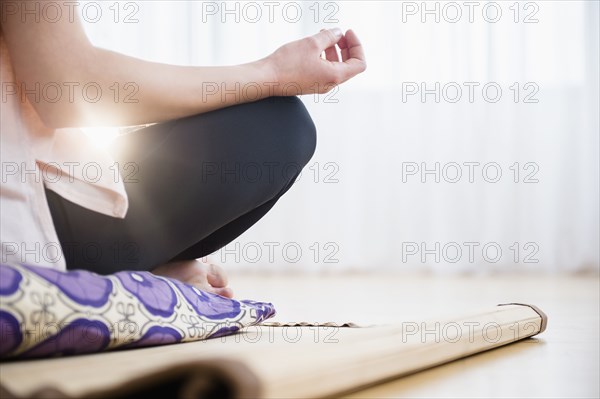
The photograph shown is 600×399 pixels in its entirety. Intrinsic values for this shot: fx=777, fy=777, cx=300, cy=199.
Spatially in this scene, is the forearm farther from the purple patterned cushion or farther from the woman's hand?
the purple patterned cushion

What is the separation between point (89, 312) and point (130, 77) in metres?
0.27

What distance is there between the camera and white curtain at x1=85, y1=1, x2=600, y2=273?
2.98m

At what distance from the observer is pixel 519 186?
2996 millimetres

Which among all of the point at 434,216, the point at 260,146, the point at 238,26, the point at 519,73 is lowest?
the point at 434,216

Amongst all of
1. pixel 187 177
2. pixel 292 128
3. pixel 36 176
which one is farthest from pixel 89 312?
pixel 292 128

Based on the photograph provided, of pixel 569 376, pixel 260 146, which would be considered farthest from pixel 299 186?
pixel 569 376

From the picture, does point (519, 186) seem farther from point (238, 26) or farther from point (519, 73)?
point (238, 26)

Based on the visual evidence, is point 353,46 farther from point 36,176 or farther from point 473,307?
point 473,307

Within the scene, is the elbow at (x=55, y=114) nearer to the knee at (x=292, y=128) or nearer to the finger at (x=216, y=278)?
the knee at (x=292, y=128)

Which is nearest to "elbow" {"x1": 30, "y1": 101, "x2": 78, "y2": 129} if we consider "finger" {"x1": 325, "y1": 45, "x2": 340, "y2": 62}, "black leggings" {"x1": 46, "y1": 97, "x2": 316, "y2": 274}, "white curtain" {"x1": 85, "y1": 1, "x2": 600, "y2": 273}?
"black leggings" {"x1": 46, "y1": 97, "x2": 316, "y2": 274}

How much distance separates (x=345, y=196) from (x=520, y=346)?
2.10 metres

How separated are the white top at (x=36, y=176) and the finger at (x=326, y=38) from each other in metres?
0.31

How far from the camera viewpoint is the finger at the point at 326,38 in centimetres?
97

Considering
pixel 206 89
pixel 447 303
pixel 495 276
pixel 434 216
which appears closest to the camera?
pixel 206 89
